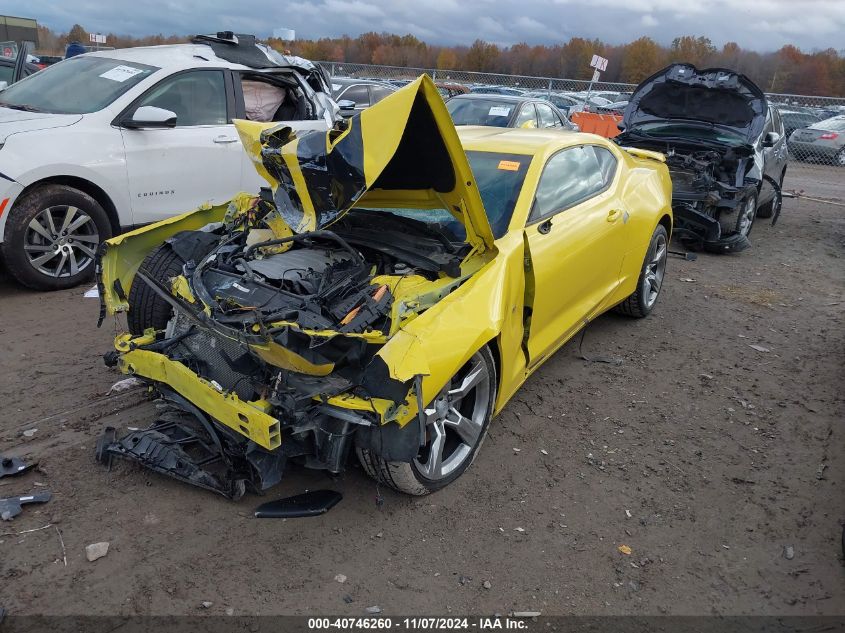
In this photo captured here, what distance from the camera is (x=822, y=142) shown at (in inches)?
749

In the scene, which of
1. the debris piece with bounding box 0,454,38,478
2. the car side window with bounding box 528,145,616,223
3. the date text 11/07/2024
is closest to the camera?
the date text 11/07/2024

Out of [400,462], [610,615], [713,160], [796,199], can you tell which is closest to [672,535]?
[610,615]

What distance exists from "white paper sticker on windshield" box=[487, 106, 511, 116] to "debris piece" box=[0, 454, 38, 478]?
802 cm

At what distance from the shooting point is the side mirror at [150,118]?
219 inches

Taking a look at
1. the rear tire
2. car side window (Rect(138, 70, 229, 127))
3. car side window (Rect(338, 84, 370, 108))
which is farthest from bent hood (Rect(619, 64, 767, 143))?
the rear tire

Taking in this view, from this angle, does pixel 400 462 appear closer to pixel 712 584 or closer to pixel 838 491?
pixel 712 584

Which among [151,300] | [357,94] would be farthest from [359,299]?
[357,94]

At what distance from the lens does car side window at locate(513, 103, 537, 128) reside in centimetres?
970

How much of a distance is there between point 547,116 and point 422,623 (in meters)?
9.27

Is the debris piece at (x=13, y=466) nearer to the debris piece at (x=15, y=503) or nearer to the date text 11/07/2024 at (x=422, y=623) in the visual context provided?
the debris piece at (x=15, y=503)

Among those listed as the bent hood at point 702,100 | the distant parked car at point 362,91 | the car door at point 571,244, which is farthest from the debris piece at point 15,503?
the distant parked car at point 362,91

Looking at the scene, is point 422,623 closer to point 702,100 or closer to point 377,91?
point 702,100

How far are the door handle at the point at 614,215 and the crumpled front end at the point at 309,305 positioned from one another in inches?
53.1

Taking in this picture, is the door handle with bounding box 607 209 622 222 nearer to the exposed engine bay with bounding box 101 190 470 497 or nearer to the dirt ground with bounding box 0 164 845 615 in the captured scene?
the dirt ground with bounding box 0 164 845 615
